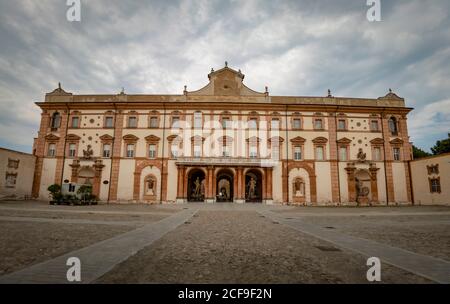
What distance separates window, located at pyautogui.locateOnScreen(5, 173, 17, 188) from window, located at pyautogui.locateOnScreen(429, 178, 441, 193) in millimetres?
46921

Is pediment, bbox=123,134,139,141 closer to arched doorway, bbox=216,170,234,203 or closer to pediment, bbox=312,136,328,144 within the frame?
arched doorway, bbox=216,170,234,203

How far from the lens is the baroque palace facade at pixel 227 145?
30453mm

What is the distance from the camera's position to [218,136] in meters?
31.2

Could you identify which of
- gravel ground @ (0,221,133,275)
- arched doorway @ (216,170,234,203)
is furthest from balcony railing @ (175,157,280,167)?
gravel ground @ (0,221,133,275)

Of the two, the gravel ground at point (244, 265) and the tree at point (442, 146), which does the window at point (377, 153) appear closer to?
the tree at point (442, 146)

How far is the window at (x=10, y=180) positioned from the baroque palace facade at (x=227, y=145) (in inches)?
112

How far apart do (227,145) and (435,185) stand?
23.9m

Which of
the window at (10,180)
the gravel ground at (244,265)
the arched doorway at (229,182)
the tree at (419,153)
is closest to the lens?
the gravel ground at (244,265)

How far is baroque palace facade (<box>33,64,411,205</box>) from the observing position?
30.5 m

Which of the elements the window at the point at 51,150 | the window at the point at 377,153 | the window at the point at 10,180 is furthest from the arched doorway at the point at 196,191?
the window at the point at 377,153

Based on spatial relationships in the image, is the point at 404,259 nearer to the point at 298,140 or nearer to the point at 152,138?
the point at 298,140

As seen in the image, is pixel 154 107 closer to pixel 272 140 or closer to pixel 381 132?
pixel 272 140
